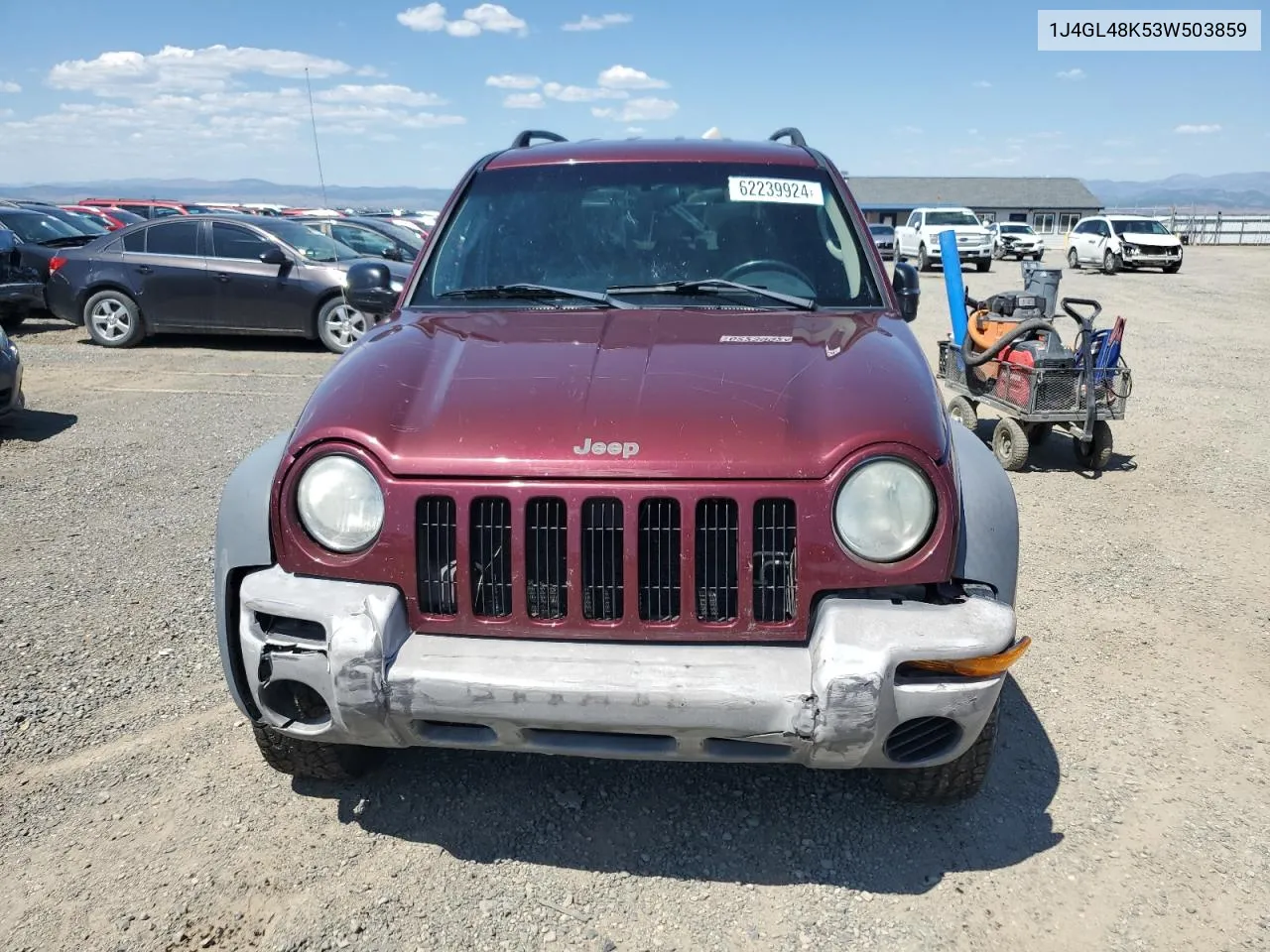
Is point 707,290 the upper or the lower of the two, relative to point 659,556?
upper

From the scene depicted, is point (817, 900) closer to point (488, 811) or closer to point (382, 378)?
point (488, 811)

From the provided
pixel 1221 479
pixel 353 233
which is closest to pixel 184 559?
pixel 1221 479

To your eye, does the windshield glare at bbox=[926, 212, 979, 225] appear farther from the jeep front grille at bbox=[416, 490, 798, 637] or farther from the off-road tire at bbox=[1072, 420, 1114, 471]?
the jeep front grille at bbox=[416, 490, 798, 637]

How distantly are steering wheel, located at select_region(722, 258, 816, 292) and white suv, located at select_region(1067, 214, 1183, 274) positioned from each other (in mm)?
27893

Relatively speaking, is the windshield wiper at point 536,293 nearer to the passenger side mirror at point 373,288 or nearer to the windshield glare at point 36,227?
the passenger side mirror at point 373,288

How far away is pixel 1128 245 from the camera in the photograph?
2766cm

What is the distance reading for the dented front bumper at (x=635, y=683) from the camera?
2.26 m

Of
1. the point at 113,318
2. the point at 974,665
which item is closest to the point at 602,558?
the point at 974,665

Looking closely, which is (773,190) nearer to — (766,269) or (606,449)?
(766,269)

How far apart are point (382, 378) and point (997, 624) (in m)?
1.73

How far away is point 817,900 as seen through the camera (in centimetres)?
258

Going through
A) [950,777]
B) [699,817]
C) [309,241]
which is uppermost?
[309,241]

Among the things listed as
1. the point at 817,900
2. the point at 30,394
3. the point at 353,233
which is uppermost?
the point at 353,233

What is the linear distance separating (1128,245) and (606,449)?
97.1 feet
